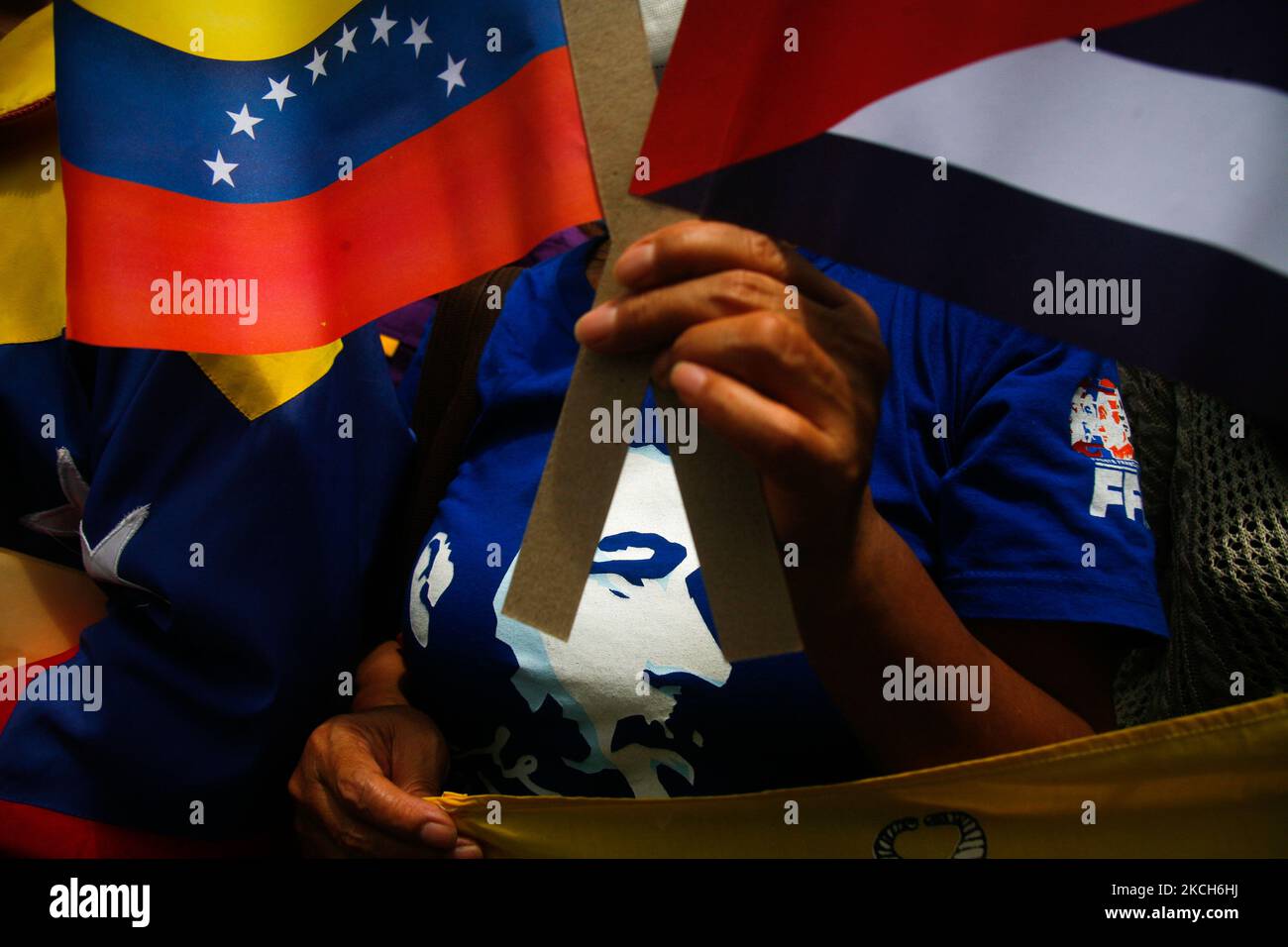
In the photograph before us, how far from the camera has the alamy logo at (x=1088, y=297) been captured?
0.66m

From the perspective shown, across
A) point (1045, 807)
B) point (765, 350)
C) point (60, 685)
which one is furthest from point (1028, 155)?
point (60, 685)

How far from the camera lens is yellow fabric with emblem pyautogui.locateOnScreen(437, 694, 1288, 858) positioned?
0.79 metres

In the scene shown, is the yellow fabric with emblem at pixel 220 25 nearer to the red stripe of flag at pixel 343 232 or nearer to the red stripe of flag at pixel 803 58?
the red stripe of flag at pixel 343 232

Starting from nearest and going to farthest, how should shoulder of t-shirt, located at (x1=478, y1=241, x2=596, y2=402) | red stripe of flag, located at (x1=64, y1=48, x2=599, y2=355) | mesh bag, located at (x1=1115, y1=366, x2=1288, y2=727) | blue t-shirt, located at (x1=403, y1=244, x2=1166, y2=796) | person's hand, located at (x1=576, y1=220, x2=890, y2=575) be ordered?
person's hand, located at (x1=576, y1=220, x2=890, y2=575)
red stripe of flag, located at (x1=64, y1=48, x2=599, y2=355)
blue t-shirt, located at (x1=403, y1=244, x2=1166, y2=796)
mesh bag, located at (x1=1115, y1=366, x2=1288, y2=727)
shoulder of t-shirt, located at (x1=478, y1=241, x2=596, y2=402)

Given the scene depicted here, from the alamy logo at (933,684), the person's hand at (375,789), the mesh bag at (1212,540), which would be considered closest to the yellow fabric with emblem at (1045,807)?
the alamy logo at (933,684)

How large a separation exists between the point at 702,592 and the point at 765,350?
415mm

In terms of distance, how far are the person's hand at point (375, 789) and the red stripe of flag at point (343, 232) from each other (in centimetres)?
47

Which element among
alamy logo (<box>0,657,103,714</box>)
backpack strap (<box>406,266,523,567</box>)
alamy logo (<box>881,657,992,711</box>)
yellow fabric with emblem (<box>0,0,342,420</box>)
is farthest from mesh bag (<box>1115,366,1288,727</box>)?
alamy logo (<box>0,657,103,714</box>)

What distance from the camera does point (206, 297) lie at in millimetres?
817

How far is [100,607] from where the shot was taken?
1.25 meters

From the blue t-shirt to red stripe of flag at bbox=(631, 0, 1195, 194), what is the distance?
0.34 metres

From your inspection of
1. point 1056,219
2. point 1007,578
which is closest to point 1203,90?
point 1056,219

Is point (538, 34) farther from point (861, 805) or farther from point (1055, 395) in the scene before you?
point (861, 805)
